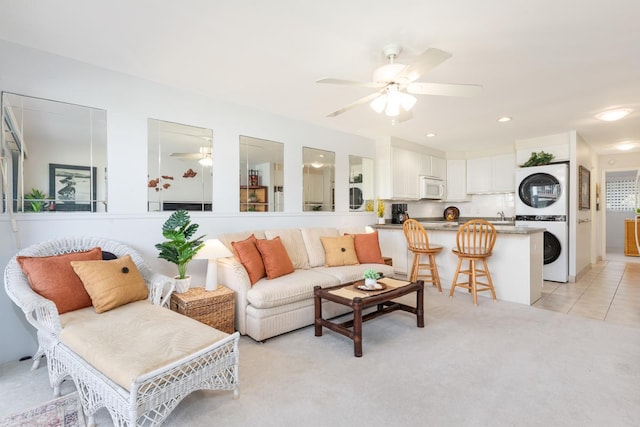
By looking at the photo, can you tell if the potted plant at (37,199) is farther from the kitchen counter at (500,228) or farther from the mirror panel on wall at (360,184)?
the kitchen counter at (500,228)

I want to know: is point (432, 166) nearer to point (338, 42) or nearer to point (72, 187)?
point (338, 42)

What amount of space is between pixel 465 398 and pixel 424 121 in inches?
140

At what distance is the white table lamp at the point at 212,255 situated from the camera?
2834mm

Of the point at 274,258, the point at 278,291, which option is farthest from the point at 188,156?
the point at 278,291

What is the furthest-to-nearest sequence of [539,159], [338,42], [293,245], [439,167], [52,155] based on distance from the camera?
[439,167] → [539,159] → [293,245] → [52,155] → [338,42]

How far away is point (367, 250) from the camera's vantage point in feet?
13.3

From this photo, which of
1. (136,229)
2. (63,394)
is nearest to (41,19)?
(136,229)

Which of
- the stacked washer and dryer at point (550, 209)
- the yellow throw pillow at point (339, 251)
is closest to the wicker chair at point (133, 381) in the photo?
the yellow throw pillow at point (339, 251)

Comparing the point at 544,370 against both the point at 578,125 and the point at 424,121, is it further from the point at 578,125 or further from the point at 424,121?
the point at 578,125

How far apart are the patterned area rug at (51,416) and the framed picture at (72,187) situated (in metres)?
1.48

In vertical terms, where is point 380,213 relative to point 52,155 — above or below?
below

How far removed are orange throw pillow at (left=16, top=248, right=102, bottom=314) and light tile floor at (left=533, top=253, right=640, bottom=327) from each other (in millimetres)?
4513

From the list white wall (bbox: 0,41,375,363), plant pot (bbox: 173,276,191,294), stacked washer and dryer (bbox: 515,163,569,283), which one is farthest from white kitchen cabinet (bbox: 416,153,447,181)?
plant pot (bbox: 173,276,191,294)

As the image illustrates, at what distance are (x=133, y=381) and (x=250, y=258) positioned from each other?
1667mm
